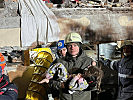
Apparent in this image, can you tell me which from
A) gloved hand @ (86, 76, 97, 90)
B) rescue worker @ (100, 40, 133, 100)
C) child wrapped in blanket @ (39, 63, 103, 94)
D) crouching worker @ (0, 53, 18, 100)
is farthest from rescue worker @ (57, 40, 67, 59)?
crouching worker @ (0, 53, 18, 100)


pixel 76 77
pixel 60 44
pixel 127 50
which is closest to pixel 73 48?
pixel 76 77

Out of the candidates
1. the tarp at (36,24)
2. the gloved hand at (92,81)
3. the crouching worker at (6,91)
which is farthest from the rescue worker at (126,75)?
the crouching worker at (6,91)

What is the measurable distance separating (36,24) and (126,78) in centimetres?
199

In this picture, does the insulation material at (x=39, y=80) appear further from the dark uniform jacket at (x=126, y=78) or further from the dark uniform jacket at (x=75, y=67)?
the dark uniform jacket at (x=126, y=78)

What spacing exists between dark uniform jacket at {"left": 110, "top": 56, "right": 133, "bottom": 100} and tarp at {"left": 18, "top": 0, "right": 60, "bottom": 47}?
1.45 m

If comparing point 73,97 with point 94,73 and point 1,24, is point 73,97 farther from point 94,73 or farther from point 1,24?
point 1,24

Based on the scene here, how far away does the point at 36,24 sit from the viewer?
2947 millimetres

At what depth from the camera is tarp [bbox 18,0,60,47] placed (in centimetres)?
293

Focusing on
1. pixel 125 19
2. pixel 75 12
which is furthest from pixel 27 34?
pixel 125 19

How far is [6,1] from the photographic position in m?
3.04

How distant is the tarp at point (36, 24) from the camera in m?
2.93

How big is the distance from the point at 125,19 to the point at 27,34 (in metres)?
1.74

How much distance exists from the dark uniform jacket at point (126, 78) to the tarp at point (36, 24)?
145cm

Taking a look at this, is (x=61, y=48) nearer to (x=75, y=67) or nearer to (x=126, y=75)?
(x=75, y=67)
